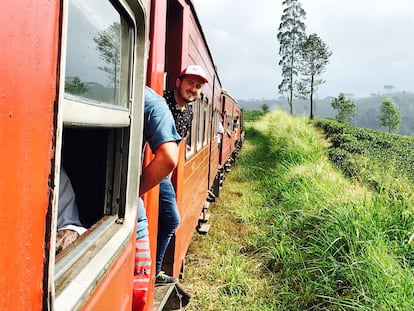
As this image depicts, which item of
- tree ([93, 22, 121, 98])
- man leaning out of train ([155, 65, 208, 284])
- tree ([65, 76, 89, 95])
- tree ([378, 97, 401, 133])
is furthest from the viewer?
tree ([378, 97, 401, 133])

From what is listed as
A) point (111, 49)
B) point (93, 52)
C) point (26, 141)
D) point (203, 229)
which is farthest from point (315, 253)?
point (26, 141)

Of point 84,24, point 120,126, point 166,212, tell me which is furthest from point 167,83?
point 84,24

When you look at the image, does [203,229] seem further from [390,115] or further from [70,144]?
[390,115]

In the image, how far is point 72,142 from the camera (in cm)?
169

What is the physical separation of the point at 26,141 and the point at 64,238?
62cm

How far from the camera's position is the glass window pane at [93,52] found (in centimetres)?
100

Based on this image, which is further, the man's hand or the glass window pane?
the man's hand

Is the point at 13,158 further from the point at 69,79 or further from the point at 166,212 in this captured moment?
the point at 166,212

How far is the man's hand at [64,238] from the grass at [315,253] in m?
2.70

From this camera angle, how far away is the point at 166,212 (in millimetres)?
2822

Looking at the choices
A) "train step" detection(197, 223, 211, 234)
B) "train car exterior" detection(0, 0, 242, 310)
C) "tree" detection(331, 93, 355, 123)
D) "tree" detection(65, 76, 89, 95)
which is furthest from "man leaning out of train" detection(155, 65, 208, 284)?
"tree" detection(331, 93, 355, 123)

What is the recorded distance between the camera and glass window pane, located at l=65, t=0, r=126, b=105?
1005mm

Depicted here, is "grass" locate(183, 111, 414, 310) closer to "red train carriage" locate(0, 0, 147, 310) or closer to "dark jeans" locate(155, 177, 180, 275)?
"dark jeans" locate(155, 177, 180, 275)

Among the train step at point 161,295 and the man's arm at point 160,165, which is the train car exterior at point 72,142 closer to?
the man's arm at point 160,165
